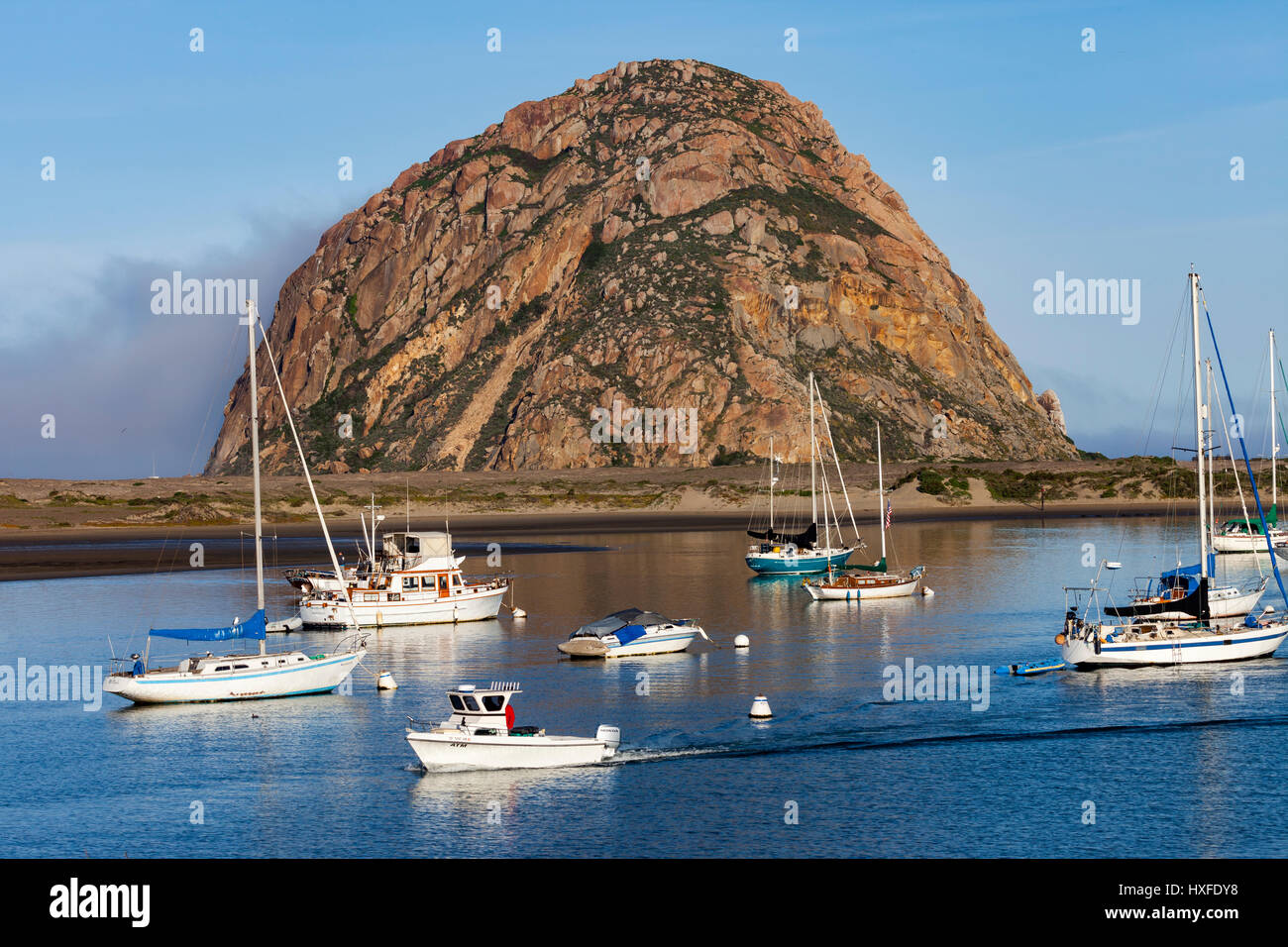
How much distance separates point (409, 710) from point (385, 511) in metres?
119

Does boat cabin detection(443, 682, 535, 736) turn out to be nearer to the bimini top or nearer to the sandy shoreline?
the bimini top

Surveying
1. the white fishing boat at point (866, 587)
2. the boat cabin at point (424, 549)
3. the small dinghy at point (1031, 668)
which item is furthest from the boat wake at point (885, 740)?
the boat cabin at point (424, 549)

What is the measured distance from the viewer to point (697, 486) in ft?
599

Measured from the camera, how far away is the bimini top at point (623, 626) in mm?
56500

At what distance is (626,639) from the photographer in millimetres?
56594

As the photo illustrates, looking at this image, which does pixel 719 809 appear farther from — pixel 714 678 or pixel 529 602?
pixel 529 602

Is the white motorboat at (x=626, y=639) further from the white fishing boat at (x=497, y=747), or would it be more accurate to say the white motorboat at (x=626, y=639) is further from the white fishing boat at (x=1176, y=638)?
the white fishing boat at (x=497, y=747)

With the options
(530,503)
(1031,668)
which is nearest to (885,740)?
(1031,668)

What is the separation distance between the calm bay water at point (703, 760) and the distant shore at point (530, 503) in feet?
247

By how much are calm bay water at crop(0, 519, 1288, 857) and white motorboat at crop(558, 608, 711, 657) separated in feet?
2.37

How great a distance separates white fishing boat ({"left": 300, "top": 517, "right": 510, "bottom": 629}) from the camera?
68625mm

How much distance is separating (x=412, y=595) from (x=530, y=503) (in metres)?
108
